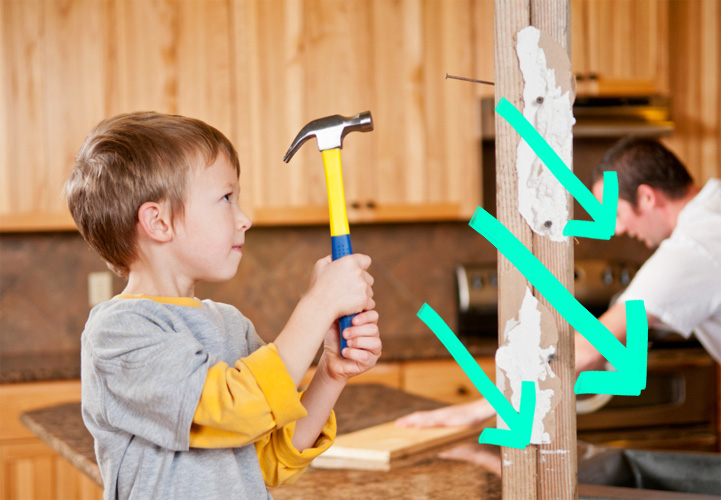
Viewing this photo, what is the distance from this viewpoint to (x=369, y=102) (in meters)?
2.93

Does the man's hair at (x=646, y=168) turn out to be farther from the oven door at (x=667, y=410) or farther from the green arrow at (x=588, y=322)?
the green arrow at (x=588, y=322)

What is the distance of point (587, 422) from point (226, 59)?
6.26ft

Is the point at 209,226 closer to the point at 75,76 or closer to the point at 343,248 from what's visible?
the point at 343,248

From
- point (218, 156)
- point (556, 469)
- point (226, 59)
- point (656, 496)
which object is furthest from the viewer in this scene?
point (226, 59)

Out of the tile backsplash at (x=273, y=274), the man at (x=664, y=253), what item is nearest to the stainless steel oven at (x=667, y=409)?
the tile backsplash at (x=273, y=274)

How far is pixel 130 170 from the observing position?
83 centimetres

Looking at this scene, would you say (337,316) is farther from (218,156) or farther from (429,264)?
(429,264)

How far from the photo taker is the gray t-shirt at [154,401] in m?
0.75

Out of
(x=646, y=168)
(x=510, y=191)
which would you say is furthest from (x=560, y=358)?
(x=646, y=168)

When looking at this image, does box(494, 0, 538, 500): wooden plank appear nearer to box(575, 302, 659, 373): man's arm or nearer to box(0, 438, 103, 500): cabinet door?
box(575, 302, 659, 373): man's arm

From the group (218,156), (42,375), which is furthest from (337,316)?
(42,375)

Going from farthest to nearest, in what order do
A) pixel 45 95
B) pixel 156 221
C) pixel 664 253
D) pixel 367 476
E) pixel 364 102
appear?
pixel 364 102, pixel 45 95, pixel 664 253, pixel 367 476, pixel 156 221

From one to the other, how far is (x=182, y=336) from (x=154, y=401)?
2.8 inches

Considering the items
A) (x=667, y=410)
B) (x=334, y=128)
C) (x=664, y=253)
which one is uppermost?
(x=334, y=128)
